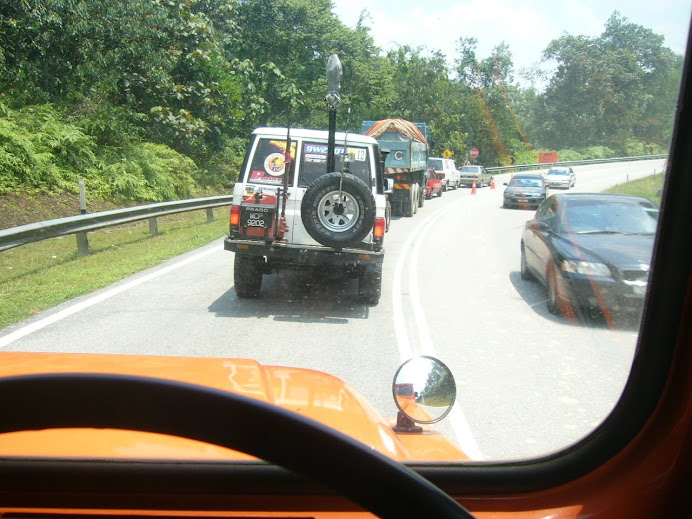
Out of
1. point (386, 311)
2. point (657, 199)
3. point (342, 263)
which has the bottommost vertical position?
point (386, 311)

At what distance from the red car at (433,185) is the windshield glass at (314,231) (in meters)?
15.4

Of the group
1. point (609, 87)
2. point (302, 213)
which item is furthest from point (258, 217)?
point (609, 87)

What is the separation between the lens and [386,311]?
27.2 feet

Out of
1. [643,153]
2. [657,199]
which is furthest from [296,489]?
[643,153]

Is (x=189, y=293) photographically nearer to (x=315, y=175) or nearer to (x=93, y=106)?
(x=315, y=175)

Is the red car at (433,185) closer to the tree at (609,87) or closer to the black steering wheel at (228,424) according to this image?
the tree at (609,87)

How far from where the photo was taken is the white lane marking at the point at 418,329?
4.06 metres

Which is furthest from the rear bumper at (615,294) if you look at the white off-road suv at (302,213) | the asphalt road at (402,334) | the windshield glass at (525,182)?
the windshield glass at (525,182)

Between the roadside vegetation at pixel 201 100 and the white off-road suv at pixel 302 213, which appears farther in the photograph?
the white off-road suv at pixel 302 213

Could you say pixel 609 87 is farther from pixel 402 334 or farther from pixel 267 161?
pixel 267 161

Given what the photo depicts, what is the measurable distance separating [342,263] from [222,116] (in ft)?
8.36

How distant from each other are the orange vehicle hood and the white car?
31.2 metres

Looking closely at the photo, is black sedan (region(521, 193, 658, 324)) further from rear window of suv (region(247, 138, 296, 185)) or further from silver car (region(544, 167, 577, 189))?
rear window of suv (region(247, 138, 296, 185))

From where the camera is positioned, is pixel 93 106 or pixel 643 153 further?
pixel 93 106
